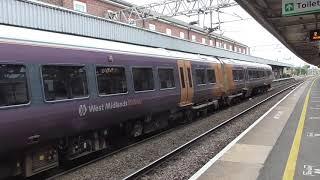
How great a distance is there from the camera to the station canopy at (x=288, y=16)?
17516mm

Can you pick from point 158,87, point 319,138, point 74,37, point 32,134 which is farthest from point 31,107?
point 319,138

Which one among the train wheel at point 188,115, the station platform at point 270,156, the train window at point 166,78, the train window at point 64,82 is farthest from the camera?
the train wheel at point 188,115

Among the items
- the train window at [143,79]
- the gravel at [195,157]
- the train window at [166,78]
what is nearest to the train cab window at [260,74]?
the gravel at [195,157]

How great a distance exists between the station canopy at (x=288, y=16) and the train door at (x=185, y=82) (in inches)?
123

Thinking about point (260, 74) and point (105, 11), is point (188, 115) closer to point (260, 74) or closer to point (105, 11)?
point (260, 74)

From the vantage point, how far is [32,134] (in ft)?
27.3

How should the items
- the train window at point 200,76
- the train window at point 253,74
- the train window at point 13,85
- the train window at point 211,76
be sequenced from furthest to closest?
the train window at point 253,74
the train window at point 211,76
the train window at point 200,76
the train window at point 13,85

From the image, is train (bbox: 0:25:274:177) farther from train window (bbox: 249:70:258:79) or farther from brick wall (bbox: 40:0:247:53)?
brick wall (bbox: 40:0:247:53)

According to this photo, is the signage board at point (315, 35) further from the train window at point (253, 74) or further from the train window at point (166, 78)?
the train window at point (166, 78)

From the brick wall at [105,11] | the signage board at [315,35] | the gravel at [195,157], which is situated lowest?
the gravel at [195,157]

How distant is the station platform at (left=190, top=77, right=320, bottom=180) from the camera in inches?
340

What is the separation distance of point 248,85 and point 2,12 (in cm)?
2051

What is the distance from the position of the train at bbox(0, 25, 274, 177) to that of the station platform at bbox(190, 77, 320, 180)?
9.26ft

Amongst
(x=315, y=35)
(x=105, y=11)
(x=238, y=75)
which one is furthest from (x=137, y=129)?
(x=105, y=11)
